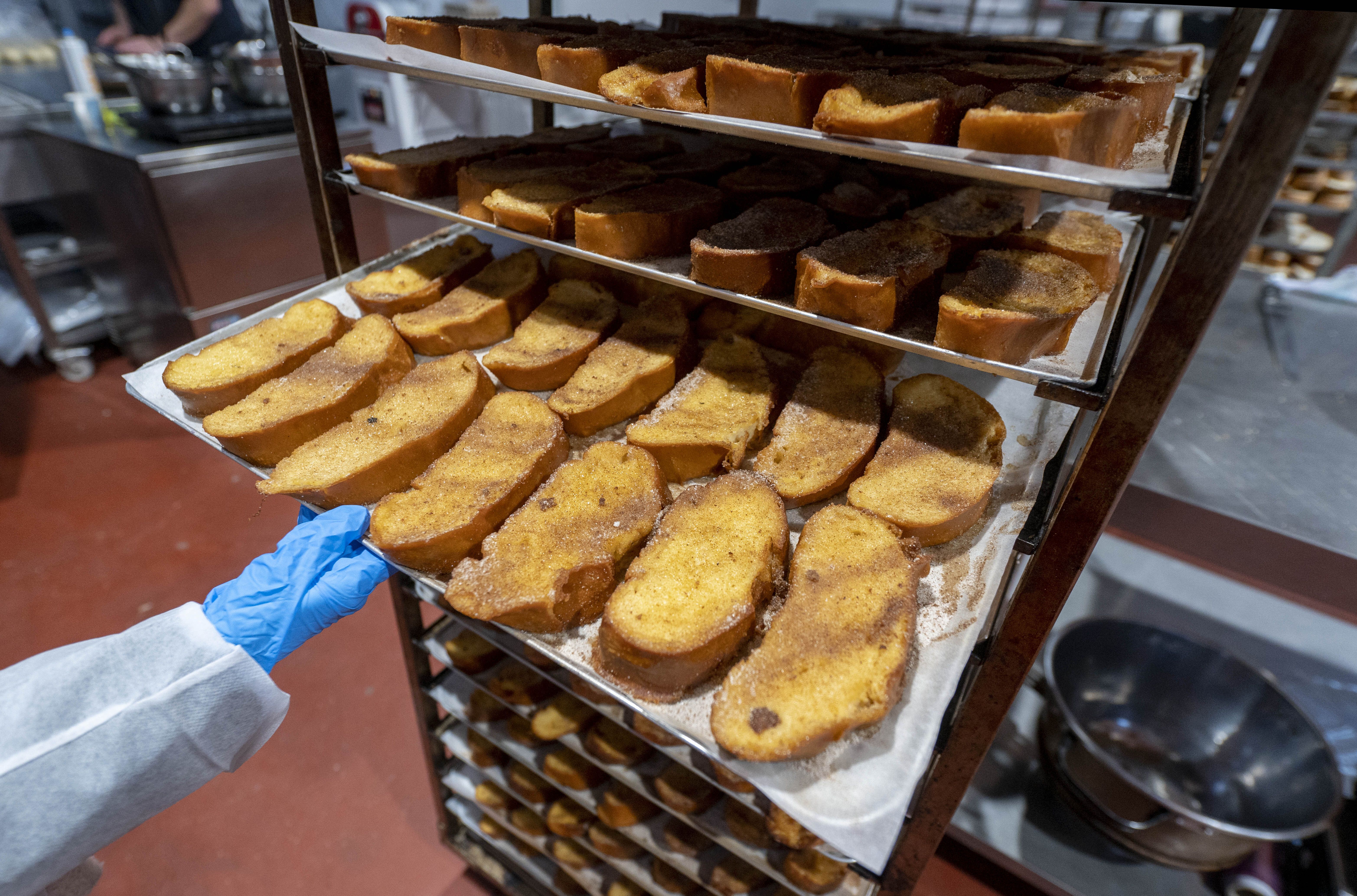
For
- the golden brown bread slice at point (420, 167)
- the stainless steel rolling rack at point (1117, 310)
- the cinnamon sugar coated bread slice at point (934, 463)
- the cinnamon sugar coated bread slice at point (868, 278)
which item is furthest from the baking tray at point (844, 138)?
the cinnamon sugar coated bread slice at point (934, 463)

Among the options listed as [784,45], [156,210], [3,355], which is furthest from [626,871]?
[3,355]

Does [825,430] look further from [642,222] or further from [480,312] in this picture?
[480,312]

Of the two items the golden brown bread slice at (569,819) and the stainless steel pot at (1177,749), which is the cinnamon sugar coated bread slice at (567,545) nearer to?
the golden brown bread slice at (569,819)

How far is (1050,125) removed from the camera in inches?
43.1

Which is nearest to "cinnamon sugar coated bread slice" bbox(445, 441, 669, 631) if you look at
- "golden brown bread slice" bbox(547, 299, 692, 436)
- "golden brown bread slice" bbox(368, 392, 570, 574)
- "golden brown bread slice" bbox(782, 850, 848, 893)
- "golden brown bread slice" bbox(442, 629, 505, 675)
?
"golden brown bread slice" bbox(368, 392, 570, 574)

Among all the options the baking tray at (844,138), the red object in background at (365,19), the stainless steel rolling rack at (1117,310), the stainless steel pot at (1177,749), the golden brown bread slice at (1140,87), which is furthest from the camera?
the red object in background at (365,19)

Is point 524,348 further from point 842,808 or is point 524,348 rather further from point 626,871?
point 626,871

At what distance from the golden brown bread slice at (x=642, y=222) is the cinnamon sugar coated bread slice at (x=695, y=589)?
60 cm

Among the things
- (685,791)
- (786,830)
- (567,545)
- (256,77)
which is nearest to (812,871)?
(786,830)

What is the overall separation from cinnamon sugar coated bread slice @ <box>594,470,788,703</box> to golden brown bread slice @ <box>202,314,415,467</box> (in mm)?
934

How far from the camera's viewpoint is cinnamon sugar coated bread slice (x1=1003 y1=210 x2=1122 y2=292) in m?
1.65

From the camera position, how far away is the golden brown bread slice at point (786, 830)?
1653mm

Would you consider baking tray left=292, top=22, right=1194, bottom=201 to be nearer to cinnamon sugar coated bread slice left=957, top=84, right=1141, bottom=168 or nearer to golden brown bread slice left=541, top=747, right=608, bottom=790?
cinnamon sugar coated bread slice left=957, top=84, right=1141, bottom=168

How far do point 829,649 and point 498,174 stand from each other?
1567mm
